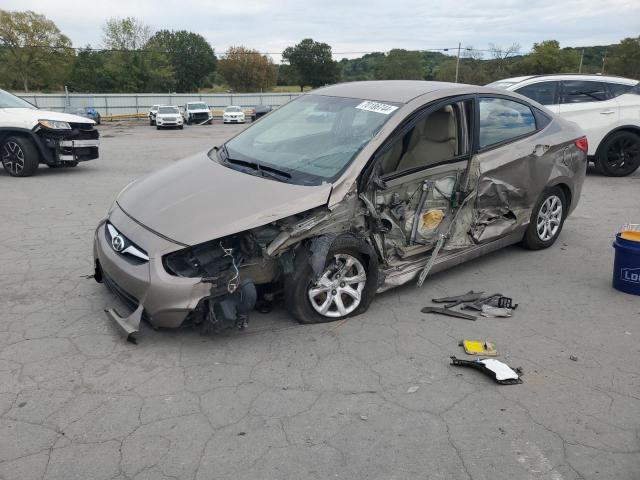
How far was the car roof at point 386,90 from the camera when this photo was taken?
4.59m

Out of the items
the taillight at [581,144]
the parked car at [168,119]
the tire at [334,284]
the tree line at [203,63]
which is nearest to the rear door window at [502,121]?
the taillight at [581,144]

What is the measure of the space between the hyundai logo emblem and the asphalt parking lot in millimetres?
585

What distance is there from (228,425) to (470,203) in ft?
Result: 9.52

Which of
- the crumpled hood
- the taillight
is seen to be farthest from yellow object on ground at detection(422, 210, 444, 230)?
the taillight

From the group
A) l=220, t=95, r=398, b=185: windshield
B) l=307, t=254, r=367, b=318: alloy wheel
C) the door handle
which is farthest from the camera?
the door handle

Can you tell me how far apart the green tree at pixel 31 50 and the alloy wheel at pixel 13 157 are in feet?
193

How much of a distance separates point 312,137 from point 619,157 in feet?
26.2

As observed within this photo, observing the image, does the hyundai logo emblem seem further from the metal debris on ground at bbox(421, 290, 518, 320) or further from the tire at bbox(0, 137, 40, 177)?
the tire at bbox(0, 137, 40, 177)

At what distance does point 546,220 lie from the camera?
5750mm

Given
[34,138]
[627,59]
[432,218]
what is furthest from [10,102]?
[627,59]

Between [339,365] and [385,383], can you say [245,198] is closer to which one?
[339,365]

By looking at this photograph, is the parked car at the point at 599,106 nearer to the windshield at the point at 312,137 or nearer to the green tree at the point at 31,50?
the windshield at the point at 312,137

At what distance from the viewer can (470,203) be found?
477 centimetres

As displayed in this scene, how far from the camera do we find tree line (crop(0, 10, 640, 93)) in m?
59.6
